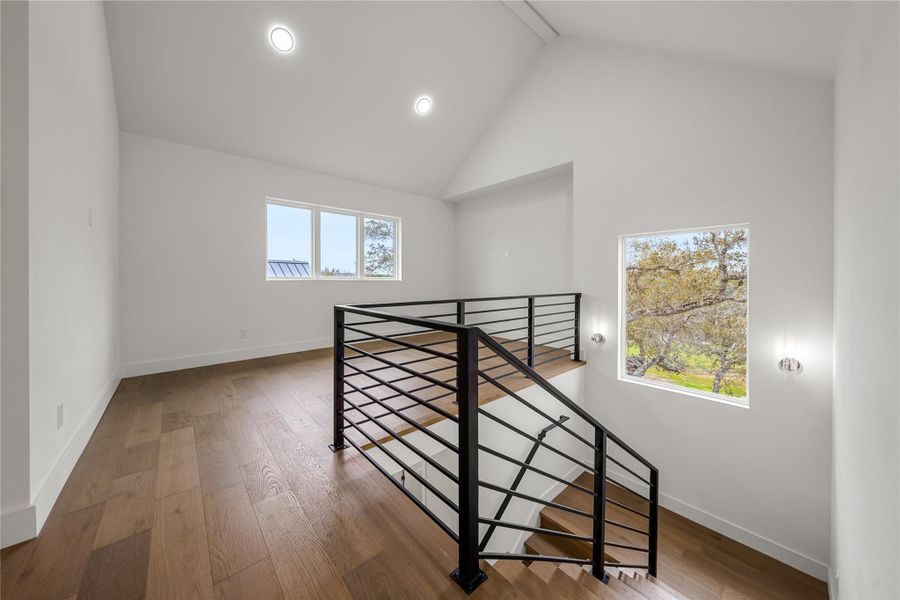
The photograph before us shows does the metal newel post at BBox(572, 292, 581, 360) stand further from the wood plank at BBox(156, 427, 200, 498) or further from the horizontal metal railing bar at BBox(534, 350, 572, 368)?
the wood plank at BBox(156, 427, 200, 498)

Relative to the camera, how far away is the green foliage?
3102mm

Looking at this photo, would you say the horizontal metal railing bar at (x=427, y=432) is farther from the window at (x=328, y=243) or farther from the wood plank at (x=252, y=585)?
the window at (x=328, y=243)

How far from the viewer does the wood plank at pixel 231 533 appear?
4.10ft

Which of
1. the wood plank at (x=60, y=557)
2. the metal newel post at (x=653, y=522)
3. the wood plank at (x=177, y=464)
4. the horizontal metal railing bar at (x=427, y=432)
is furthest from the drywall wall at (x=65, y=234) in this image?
the metal newel post at (x=653, y=522)

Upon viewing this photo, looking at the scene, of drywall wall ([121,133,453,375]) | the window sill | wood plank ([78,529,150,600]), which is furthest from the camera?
drywall wall ([121,133,453,375])

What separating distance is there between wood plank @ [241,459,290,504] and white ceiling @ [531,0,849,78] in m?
3.89

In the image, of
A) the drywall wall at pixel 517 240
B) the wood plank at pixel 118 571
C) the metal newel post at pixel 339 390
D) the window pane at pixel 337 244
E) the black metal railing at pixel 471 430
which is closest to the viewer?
the wood plank at pixel 118 571

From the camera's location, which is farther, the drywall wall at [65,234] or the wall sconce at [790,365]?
the wall sconce at [790,365]

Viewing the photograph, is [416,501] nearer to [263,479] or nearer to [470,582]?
[470,582]

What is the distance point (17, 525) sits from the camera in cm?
131

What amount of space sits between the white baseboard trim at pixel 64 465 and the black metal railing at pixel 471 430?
1197 millimetres

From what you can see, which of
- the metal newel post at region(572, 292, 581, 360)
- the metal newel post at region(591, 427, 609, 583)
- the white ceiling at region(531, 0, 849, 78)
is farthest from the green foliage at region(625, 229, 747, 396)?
the metal newel post at region(591, 427, 609, 583)

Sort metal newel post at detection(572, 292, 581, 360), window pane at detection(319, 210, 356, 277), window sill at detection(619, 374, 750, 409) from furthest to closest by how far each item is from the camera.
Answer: window pane at detection(319, 210, 356, 277), metal newel post at detection(572, 292, 581, 360), window sill at detection(619, 374, 750, 409)

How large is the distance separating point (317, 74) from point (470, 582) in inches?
169
